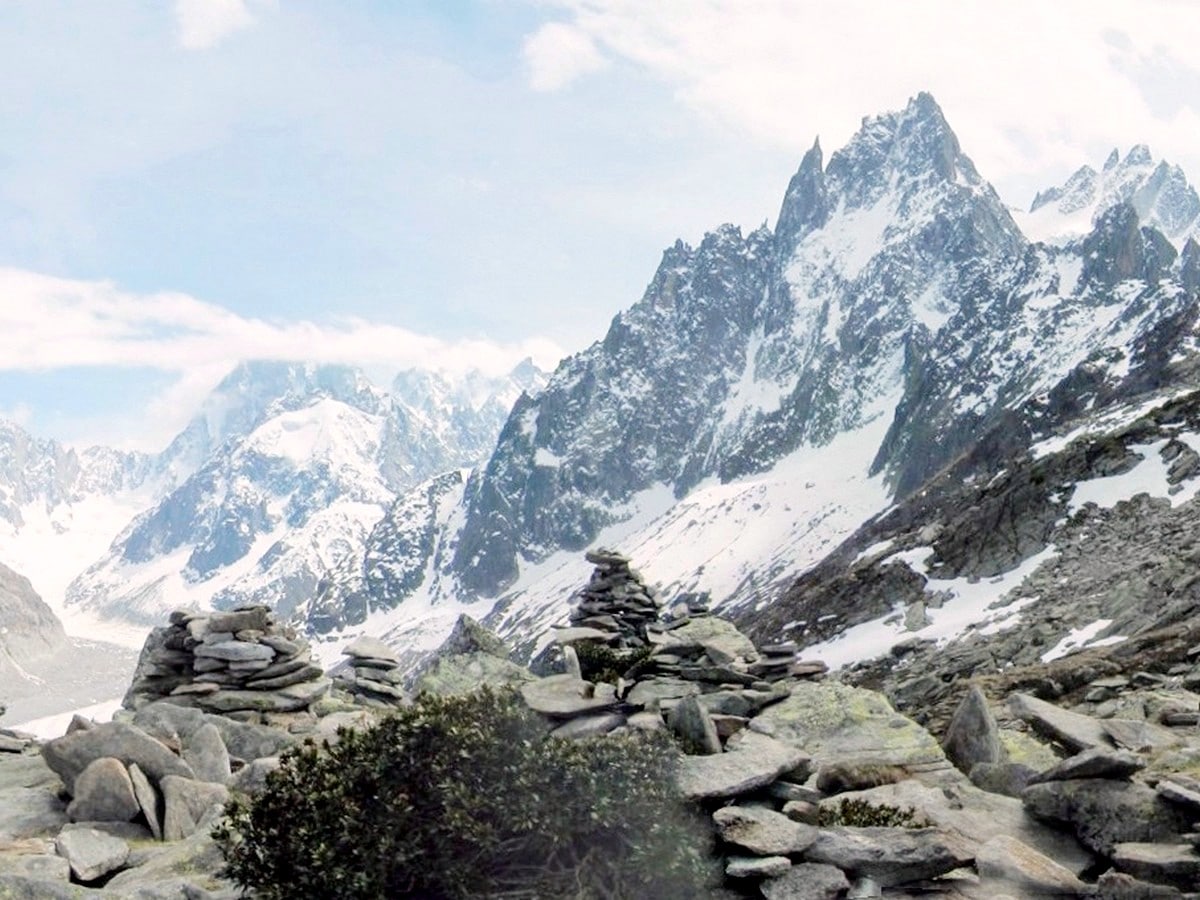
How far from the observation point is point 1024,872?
9.91m

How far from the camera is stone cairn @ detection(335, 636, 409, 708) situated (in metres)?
24.3

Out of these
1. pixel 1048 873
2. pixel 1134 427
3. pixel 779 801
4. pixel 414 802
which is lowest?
pixel 1048 873

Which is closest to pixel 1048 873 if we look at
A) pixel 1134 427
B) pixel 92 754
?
pixel 92 754

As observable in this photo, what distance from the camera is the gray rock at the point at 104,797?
13.3m

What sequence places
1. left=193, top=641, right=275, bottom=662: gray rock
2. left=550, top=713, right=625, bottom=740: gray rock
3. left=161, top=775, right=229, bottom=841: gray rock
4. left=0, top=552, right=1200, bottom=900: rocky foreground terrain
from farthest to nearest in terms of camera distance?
left=193, top=641, right=275, bottom=662: gray rock → left=161, top=775, right=229, bottom=841: gray rock → left=550, top=713, right=625, bottom=740: gray rock → left=0, top=552, right=1200, bottom=900: rocky foreground terrain

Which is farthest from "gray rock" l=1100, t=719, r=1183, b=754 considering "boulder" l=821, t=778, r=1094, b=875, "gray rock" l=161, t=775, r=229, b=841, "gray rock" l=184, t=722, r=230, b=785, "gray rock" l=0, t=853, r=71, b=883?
"gray rock" l=0, t=853, r=71, b=883

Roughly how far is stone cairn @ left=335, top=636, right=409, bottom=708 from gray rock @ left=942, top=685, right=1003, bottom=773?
13.9 metres

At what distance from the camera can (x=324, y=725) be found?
18359 millimetres

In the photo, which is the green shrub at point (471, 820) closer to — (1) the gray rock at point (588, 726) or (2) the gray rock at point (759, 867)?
(2) the gray rock at point (759, 867)

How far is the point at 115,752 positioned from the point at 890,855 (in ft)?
34.6

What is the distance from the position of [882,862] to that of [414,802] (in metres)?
4.55

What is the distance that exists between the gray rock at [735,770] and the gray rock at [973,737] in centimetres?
379

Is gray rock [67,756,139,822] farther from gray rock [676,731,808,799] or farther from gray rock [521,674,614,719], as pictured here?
gray rock [676,731,808,799]

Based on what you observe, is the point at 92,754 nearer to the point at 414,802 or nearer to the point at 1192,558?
the point at 414,802
